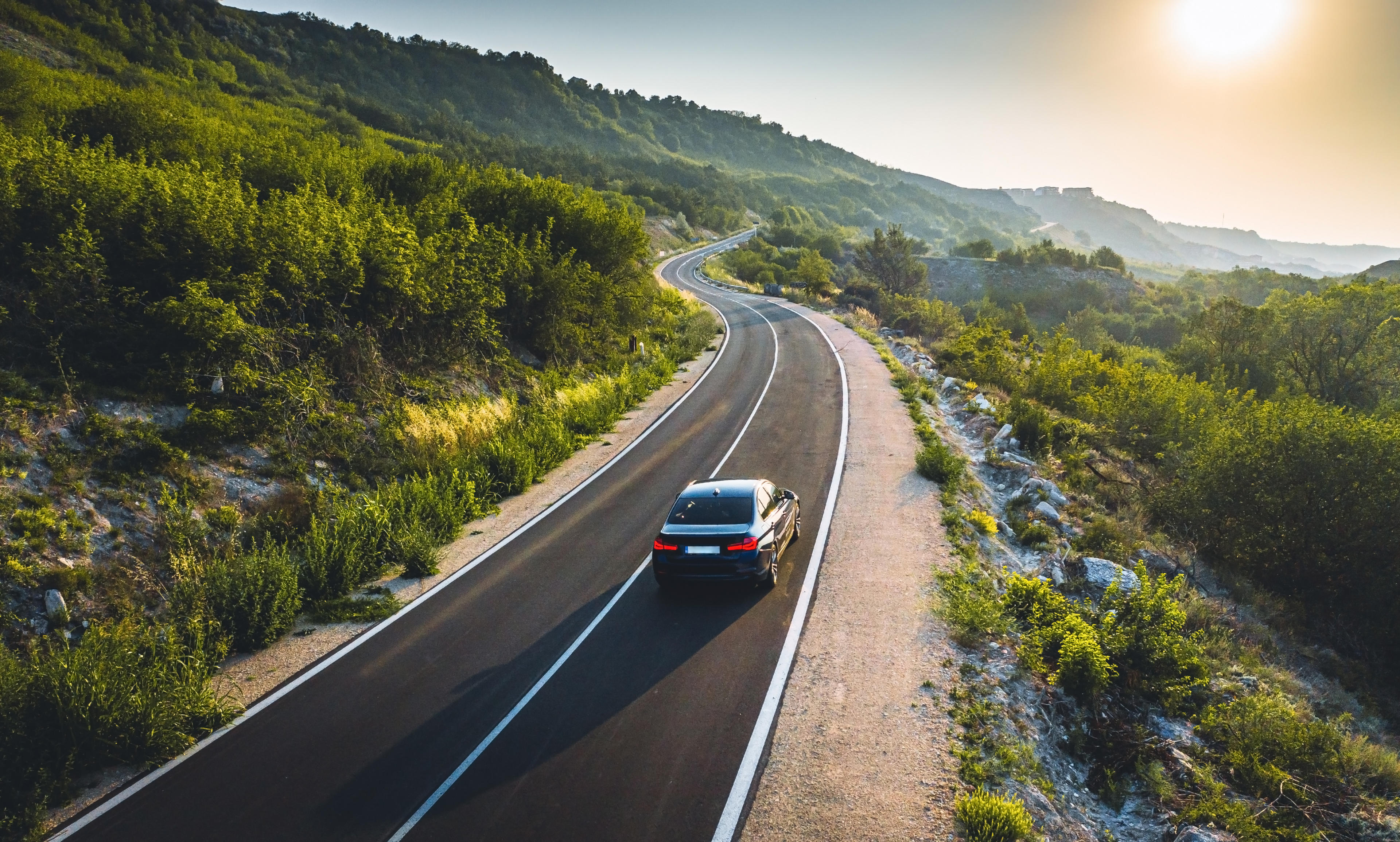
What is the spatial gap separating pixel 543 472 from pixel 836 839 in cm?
1158

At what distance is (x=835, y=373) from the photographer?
26109mm

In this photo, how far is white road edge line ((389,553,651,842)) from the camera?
18.7 ft

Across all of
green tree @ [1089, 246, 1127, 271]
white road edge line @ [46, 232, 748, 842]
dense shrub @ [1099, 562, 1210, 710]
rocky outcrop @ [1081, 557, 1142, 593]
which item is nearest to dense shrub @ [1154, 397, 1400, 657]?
rocky outcrop @ [1081, 557, 1142, 593]

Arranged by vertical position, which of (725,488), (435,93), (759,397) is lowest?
(759,397)

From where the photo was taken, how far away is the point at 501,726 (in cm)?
693

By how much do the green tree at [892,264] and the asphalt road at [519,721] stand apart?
46296 mm

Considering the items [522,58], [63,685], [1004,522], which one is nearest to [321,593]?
[63,685]

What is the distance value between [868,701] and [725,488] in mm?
4165

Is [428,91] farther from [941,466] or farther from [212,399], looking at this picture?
[941,466]

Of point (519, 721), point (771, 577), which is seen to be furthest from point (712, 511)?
point (519, 721)

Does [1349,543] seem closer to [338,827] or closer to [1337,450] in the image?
[1337,450]

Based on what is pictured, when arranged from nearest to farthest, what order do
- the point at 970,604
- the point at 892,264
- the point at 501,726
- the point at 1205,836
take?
the point at 1205,836, the point at 501,726, the point at 970,604, the point at 892,264

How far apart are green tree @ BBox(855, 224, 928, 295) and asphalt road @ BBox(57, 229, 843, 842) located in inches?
1823

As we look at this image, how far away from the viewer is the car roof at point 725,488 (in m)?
10.2
